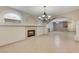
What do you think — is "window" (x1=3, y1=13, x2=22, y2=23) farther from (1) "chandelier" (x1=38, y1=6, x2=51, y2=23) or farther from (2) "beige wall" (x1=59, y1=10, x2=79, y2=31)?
(2) "beige wall" (x1=59, y1=10, x2=79, y2=31)

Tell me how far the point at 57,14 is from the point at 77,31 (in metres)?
0.30

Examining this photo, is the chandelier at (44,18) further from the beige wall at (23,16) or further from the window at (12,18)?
the window at (12,18)

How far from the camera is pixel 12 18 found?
3.52ft

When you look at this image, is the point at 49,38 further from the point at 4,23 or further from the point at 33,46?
the point at 4,23

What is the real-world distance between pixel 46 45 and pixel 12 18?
0.48m

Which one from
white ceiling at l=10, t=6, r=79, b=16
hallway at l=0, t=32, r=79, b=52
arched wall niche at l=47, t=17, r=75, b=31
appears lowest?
hallway at l=0, t=32, r=79, b=52

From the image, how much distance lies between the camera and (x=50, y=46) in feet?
3.51

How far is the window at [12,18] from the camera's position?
3.42 ft

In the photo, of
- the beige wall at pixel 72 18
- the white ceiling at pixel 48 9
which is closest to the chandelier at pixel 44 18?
the white ceiling at pixel 48 9

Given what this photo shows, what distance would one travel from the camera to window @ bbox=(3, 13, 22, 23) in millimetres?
1041

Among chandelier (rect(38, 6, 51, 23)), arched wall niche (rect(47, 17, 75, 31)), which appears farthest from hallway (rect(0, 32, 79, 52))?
chandelier (rect(38, 6, 51, 23))

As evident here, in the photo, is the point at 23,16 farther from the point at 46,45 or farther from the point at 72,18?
the point at 72,18

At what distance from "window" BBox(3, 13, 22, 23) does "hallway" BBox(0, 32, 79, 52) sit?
0.83 ft
